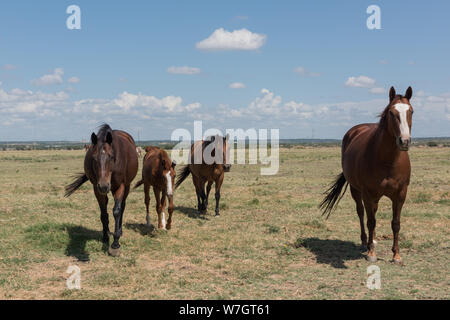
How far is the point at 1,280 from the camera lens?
5.97 metres

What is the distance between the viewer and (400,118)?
610 centimetres

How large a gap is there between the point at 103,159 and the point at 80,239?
2586 millimetres

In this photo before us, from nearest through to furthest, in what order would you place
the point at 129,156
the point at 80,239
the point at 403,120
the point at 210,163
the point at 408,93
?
the point at 403,120 < the point at 408,93 < the point at 80,239 < the point at 129,156 < the point at 210,163

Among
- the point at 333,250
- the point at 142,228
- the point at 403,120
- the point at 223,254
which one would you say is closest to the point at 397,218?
the point at 333,250

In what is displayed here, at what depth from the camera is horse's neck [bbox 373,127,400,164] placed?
6742mm

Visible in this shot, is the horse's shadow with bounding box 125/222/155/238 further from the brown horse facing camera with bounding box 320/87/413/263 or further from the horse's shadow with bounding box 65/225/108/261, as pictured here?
the brown horse facing camera with bounding box 320/87/413/263

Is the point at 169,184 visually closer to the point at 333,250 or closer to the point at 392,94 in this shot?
the point at 333,250

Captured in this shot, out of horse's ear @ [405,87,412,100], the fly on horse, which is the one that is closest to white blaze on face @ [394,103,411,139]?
horse's ear @ [405,87,412,100]

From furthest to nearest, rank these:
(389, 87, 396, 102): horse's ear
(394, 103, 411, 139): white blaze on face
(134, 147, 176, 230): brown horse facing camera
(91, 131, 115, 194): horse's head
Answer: (134, 147, 176, 230): brown horse facing camera < (91, 131, 115, 194): horse's head < (389, 87, 396, 102): horse's ear < (394, 103, 411, 139): white blaze on face

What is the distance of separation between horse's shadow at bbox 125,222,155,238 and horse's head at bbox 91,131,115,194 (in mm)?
2672

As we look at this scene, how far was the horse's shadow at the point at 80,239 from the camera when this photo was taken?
753 cm
